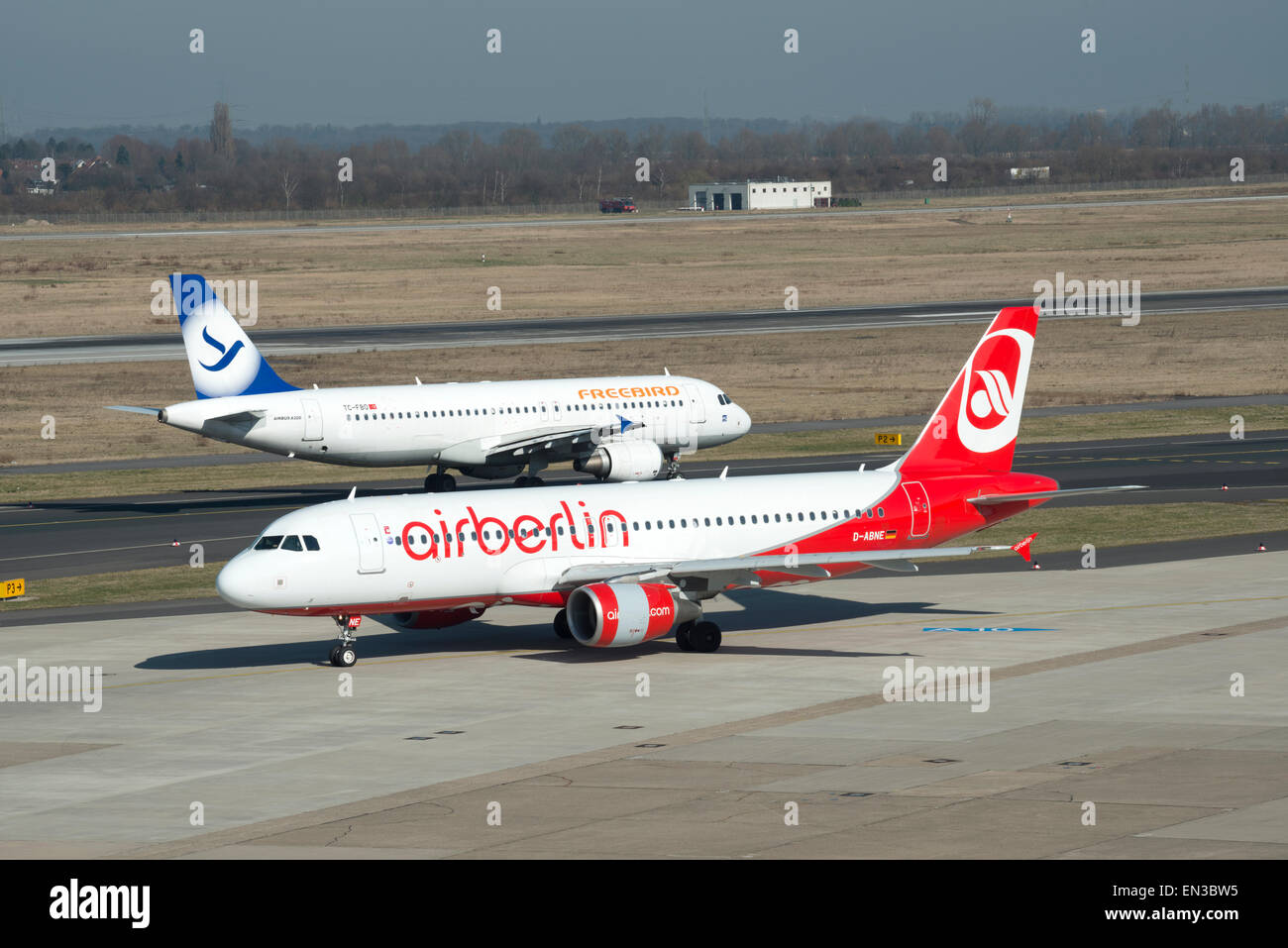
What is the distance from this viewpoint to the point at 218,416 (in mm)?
73812

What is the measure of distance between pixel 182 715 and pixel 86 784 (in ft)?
21.2

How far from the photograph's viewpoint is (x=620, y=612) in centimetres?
4475

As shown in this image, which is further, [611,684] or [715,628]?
[715,628]

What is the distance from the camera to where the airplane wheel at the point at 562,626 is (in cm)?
4912

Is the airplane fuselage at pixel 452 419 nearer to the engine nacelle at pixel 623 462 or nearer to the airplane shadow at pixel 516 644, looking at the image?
the engine nacelle at pixel 623 462

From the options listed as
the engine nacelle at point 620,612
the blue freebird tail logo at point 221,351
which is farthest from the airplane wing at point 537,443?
the engine nacelle at point 620,612

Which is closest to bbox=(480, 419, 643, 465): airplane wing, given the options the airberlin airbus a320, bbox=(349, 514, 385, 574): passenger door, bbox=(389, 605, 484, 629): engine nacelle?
the airberlin airbus a320

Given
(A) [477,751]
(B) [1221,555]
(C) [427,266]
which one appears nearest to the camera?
(A) [477,751]

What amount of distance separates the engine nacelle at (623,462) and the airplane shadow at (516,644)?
18.8 metres

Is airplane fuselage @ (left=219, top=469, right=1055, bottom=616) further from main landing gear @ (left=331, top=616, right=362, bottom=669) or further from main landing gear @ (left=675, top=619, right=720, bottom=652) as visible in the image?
main landing gear @ (left=331, top=616, right=362, bottom=669)

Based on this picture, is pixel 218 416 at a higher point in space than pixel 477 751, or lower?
higher

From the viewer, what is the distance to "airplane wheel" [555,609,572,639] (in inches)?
1934
